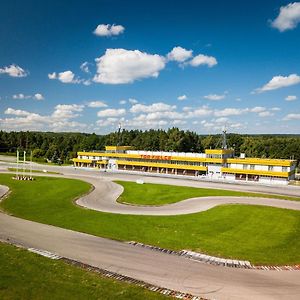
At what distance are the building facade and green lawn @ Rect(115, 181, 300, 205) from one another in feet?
83.0

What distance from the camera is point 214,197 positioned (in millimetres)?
59375

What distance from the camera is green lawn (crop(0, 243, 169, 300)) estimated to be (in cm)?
2052

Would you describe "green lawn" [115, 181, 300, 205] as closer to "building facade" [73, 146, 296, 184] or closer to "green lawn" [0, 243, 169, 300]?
"building facade" [73, 146, 296, 184]

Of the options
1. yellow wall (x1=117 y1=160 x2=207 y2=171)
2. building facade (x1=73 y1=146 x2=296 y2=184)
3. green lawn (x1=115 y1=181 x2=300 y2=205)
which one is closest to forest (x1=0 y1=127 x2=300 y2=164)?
building facade (x1=73 y1=146 x2=296 y2=184)

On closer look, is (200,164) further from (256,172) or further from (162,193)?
(162,193)

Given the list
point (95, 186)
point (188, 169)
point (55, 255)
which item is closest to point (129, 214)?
point (55, 255)

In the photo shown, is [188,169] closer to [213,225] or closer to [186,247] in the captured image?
[213,225]

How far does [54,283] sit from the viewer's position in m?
22.1

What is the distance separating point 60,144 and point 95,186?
109095mm

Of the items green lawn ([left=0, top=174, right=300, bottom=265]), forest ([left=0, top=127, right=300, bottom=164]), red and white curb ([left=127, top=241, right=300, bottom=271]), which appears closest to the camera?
red and white curb ([left=127, top=241, right=300, bottom=271])


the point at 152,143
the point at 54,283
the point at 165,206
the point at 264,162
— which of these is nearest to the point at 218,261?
the point at 54,283

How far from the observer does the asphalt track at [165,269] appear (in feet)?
74.4

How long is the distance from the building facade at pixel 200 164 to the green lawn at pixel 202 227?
129ft

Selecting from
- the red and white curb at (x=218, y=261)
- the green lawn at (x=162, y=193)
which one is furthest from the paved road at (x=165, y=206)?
the red and white curb at (x=218, y=261)
